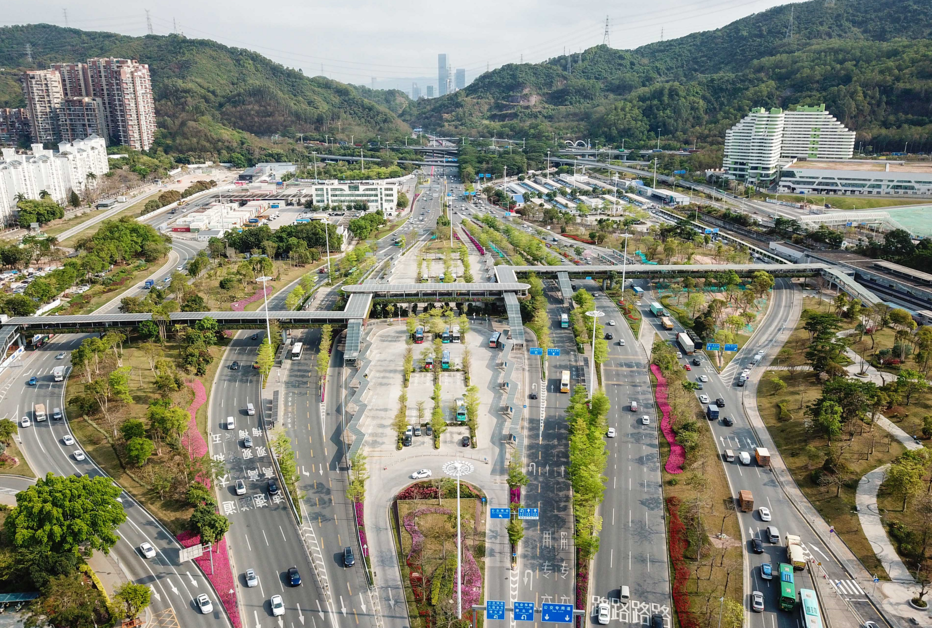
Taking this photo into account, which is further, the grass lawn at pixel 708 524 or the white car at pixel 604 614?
the grass lawn at pixel 708 524

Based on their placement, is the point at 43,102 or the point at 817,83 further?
the point at 43,102

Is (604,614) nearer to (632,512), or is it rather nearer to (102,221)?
(632,512)

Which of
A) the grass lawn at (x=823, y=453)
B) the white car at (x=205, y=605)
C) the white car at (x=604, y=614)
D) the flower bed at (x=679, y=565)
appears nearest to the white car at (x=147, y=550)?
the white car at (x=205, y=605)

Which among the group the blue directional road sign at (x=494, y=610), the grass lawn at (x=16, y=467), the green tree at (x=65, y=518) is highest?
the green tree at (x=65, y=518)

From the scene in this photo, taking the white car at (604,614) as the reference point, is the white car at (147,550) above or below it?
above

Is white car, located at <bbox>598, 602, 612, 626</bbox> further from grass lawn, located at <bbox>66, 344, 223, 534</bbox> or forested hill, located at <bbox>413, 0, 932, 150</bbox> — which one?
forested hill, located at <bbox>413, 0, 932, 150</bbox>

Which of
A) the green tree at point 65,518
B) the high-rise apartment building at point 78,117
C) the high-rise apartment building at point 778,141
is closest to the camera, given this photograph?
the green tree at point 65,518

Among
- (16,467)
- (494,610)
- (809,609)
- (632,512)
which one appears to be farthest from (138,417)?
(809,609)

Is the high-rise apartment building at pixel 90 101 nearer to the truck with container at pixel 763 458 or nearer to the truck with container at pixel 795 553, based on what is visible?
the truck with container at pixel 763 458
